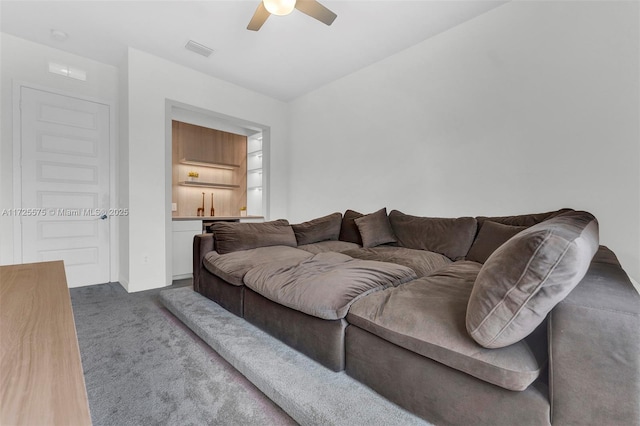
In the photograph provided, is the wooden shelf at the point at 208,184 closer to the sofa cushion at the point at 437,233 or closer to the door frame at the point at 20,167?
the door frame at the point at 20,167

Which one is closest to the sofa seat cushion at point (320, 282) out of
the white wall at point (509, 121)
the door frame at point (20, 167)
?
the white wall at point (509, 121)

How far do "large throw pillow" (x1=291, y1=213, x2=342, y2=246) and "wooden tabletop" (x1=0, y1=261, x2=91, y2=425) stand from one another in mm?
2175

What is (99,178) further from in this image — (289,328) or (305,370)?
(305,370)

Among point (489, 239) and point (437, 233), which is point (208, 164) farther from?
point (489, 239)

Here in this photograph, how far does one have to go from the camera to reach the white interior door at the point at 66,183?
3.04 meters

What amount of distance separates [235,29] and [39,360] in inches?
123

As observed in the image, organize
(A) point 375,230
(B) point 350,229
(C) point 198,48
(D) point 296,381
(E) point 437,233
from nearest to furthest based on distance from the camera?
(D) point 296,381
(E) point 437,233
(A) point 375,230
(C) point 198,48
(B) point 350,229

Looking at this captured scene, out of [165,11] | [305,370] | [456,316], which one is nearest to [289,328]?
[305,370]

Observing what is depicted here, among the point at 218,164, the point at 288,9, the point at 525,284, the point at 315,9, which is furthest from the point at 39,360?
the point at 218,164

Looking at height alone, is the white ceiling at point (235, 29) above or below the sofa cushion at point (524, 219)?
above

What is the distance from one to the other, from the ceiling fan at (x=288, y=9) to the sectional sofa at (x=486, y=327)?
1.85 metres

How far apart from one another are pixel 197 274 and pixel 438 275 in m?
2.09

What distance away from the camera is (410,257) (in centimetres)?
232

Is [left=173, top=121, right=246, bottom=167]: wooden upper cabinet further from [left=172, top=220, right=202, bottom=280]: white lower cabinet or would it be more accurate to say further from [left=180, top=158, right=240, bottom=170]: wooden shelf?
[left=172, top=220, right=202, bottom=280]: white lower cabinet
